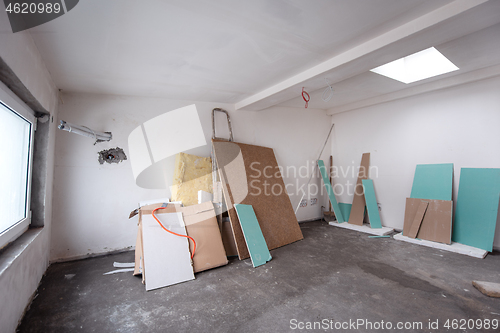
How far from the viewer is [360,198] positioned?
4758 millimetres

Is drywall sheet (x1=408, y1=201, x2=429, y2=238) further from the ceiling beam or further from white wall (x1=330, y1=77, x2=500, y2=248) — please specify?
the ceiling beam

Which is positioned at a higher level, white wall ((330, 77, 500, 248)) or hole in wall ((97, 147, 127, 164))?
white wall ((330, 77, 500, 248))

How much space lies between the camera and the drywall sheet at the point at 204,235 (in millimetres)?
2801

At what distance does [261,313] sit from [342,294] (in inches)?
32.4

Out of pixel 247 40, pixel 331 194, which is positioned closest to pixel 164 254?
pixel 247 40

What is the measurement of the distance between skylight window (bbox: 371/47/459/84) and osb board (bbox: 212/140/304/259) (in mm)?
2220

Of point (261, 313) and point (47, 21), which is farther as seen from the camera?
point (261, 313)

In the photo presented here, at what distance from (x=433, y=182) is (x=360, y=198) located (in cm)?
125

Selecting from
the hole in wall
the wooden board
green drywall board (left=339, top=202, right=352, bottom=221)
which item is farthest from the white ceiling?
green drywall board (left=339, top=202, right=352, bottom=221)

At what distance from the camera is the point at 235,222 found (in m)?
3.34

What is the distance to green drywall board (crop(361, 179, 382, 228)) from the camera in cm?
443

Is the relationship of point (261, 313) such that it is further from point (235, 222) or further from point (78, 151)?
point (78, 151)

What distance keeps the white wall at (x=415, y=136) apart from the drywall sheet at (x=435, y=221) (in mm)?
338

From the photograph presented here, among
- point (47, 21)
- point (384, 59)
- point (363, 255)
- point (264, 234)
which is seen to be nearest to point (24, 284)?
point (47, 21)
